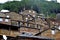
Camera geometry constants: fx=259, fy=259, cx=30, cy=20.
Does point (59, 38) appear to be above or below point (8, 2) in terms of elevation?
below

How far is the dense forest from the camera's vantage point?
54500mm

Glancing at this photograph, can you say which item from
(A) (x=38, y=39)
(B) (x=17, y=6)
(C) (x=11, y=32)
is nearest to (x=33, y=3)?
(B) (x=17, y=6)

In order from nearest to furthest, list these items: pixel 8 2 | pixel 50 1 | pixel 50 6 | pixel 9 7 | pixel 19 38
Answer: pixel 19 38
pixel 9 7
pixel 8 2
pixel 50 6
pixel 50 1

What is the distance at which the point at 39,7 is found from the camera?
5912 centimetres

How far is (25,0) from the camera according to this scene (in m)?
66.7

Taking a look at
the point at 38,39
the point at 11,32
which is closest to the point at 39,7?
the point at 11,32

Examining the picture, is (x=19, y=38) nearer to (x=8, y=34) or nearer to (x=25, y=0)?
(x=8, y=34)

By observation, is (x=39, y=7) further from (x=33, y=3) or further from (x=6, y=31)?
(x=6, y=31)

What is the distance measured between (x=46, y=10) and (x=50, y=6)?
15.4 ft

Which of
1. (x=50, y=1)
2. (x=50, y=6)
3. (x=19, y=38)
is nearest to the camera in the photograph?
(x=19, y=38)

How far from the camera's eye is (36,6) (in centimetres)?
5975

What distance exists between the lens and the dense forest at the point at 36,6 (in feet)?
179

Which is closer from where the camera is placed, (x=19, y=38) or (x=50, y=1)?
(x=19, y=38)

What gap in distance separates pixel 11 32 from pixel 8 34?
13.4 inches
